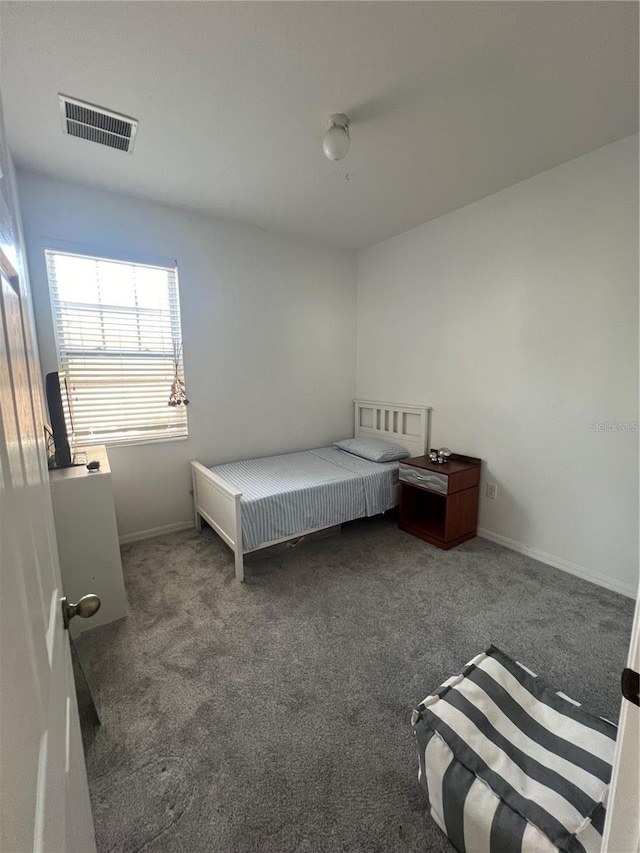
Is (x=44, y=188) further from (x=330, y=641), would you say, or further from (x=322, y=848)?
(x=322, y=848)

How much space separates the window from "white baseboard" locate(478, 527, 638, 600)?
2796 mm

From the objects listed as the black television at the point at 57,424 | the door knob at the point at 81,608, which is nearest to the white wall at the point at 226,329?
the black television at the point at 57,424

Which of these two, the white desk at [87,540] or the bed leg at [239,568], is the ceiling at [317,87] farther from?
the bed leg at [239,568]

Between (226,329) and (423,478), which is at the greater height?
(226,329)

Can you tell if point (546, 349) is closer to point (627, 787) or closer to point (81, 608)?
point (627, 787)

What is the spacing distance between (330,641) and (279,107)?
273 cm

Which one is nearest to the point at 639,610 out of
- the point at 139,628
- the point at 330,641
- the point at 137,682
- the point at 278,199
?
the point at 330,641

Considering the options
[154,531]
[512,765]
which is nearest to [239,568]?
[154,531]

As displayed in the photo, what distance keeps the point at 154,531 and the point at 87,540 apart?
1101 mm

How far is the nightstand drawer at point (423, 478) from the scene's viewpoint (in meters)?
2.66

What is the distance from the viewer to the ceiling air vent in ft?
5.57

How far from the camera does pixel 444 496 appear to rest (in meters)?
2.67

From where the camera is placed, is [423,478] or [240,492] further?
[423,478]

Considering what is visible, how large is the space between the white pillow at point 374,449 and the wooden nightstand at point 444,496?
11.6 inches
